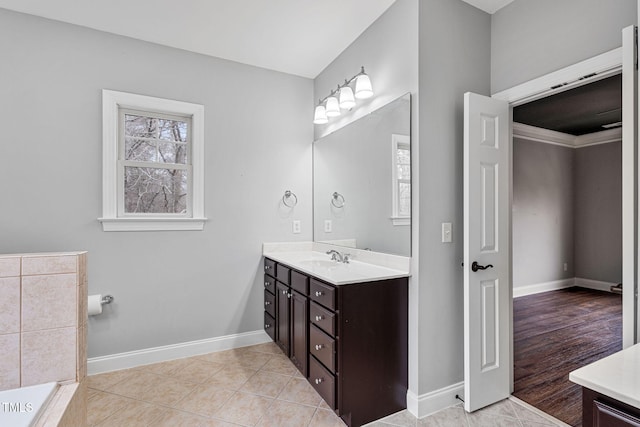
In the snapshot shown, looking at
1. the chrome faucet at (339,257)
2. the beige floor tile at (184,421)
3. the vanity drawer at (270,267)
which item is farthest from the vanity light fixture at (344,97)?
the beige floor tile at (184,421)

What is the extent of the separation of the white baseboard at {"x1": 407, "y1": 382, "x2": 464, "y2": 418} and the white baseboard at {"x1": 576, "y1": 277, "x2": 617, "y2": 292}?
4.65m

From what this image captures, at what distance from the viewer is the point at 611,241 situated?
4988 millimetres

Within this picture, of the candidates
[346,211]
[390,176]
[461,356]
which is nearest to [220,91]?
[346,211]

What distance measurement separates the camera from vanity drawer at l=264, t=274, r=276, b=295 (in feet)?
9.09

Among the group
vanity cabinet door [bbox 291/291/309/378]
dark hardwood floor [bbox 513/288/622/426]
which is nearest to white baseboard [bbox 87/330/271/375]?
vanity cabinet door [bbox 291/291/309/378]

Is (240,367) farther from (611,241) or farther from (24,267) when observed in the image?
(611,241)

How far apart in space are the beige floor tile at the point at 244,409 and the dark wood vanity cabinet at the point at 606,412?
1646 millimetres

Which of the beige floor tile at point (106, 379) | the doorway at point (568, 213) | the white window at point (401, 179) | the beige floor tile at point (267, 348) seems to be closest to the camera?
the white window at point (401, 179)

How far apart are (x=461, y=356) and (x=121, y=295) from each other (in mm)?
2574

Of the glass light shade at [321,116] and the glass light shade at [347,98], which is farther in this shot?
the glass light shade at [321,116]

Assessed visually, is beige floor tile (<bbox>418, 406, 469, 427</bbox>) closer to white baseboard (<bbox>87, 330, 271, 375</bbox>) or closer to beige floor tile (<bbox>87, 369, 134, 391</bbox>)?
white baseboard (<bbox>87, 330, 271, 375</bbox>)

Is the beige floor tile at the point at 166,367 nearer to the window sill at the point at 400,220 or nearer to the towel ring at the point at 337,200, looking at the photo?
A: the towel ring at the point at 337,200

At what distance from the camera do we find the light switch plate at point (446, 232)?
80.3 inches

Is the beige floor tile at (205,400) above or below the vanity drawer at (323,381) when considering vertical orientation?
below
